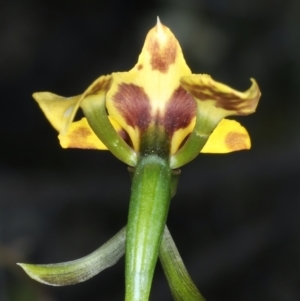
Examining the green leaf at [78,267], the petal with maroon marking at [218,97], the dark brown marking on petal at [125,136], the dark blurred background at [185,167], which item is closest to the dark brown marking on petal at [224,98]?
the petal with maroon marking at [218,97]

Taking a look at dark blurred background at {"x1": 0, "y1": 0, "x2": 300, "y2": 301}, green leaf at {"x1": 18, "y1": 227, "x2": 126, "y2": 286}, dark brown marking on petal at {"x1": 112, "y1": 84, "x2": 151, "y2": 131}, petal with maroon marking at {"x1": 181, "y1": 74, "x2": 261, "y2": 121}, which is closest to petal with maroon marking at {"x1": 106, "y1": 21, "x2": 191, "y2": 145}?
dark brown marking on petal at {"x1": 112, "y1": 84, "x2": 151, "y2": 131}

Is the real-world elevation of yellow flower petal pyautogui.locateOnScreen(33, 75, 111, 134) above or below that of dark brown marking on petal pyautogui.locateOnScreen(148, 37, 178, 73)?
below

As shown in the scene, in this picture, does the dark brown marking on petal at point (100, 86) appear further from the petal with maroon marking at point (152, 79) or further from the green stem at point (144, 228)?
the green stem at point (144, 228)

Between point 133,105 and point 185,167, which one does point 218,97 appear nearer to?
point 133,105

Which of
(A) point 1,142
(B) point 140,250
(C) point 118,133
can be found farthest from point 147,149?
(A) point 1,142

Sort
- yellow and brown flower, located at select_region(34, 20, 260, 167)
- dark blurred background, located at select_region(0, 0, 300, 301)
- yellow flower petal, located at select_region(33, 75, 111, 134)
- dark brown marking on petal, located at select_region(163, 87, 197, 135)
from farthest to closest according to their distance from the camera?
dark blurred background, located at select_region(0, 0, 300, 301), dark brown marking on petal, located at select_region(163, 87, 197, 135), yellow and brown flower, located at select_region(34, 20, 260, 167), yellow flower petal, located at select_region(33, 75, 111, 134)

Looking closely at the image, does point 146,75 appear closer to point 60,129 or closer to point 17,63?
point 60,129

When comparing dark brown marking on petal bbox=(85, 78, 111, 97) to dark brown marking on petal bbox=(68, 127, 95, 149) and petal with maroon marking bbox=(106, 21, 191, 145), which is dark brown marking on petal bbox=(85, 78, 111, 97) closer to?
petal with maroon marking bbox=(106, 21, 191, 145)
